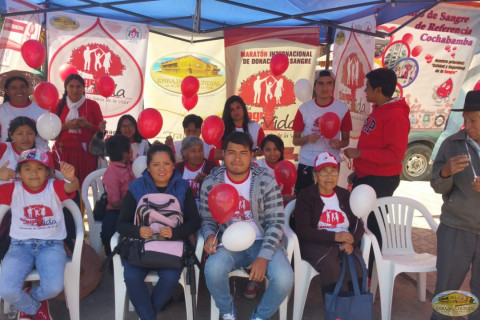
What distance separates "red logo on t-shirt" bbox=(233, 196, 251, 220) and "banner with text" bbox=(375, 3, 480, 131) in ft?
8.89

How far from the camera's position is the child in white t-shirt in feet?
7.96

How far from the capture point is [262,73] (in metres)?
5.45

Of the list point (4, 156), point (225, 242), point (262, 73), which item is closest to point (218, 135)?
point (225, 242)

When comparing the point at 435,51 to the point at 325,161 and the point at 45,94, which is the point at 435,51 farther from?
the point at 45,94

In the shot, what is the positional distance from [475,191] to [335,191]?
890 millimetres

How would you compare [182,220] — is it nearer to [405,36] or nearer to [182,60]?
[405,36]

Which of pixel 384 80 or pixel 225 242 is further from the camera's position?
pixel 384 80

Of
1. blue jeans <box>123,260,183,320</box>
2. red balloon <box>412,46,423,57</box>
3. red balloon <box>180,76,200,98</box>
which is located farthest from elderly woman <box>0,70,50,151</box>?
red balloon <box>412,46,423,57</box>

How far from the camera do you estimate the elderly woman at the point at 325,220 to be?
2670 mm

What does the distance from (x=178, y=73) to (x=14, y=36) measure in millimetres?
2284

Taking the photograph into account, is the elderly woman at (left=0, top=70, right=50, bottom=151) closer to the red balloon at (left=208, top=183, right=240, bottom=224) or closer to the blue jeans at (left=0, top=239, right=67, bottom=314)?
the blue jeans at (left=0, top=239, right=67, bottom=314)

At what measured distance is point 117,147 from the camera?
11.1 ft

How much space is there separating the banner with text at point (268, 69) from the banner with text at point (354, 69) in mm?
649

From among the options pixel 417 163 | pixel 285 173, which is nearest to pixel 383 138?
pixel 285 173
